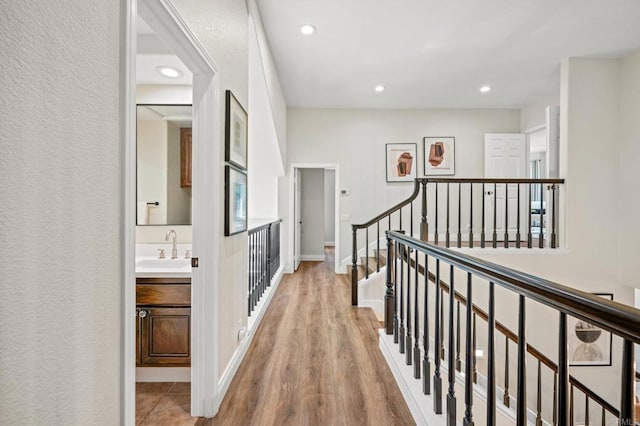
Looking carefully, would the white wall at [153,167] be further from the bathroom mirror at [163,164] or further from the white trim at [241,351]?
the white trim at [241,351]

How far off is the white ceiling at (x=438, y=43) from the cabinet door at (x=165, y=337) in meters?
2.82

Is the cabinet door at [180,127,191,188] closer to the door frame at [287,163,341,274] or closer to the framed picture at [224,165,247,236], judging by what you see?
the framed picture at [224,165,247,236]

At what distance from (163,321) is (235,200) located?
944 mm

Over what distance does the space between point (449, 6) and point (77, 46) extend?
3322 millimetres

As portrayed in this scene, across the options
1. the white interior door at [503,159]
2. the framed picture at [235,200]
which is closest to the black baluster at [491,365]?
the framed picture at [235,200]

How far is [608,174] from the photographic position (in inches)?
172

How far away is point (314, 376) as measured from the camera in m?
2.37

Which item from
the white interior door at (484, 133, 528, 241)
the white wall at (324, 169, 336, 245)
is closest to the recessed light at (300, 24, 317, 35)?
the white interior door at (484, 133, 528, 241)

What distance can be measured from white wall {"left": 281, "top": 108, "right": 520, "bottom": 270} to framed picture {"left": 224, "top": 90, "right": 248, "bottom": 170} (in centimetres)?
368

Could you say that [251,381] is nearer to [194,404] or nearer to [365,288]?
[194,404]

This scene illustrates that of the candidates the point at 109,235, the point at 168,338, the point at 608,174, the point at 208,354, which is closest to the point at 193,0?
the point at 109,235

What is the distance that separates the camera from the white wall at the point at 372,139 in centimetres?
626

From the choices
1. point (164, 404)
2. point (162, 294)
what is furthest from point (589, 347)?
point (162, 294)

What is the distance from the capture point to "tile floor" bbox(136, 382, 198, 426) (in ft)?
6.21
